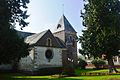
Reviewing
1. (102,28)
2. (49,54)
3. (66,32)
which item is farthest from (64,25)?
(102,28)

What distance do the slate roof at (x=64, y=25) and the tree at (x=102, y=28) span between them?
19.8m

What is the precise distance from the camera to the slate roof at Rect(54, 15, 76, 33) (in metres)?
57.5

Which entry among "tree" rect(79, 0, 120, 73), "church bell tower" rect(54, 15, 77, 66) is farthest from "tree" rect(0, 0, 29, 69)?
"church bell tower" rect(54, 15, 77, 66)

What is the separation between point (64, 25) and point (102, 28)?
890 inches

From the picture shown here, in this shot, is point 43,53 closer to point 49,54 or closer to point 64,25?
point 49,54

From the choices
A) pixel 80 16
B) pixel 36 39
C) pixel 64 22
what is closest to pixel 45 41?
pixel 36 39

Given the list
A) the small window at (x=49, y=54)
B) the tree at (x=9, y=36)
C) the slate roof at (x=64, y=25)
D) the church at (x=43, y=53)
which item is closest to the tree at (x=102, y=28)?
the church at (x=43, y=53)

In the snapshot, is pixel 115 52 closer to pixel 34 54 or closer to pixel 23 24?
pixel 34 54

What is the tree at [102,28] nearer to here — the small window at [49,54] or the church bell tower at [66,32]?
the small window at [49,54]

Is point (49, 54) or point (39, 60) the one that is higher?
point (49, 54)

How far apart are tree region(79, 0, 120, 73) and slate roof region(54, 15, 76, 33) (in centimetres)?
1982

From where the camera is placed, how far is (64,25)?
57.5 m

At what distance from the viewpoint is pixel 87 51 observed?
37750 millimetres

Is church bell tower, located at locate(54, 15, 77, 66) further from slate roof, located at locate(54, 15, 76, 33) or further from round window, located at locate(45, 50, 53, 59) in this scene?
round window, located at locate(45, 50, 53, 59)
